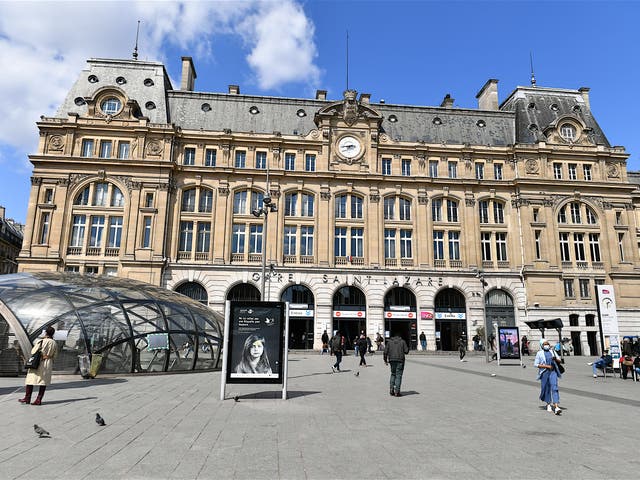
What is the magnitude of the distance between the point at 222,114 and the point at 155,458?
44.4m

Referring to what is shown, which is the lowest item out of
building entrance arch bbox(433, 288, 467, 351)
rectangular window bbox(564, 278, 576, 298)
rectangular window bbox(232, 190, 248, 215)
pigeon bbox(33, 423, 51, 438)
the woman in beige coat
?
pigeon bbox(33, 423, 51, 438)

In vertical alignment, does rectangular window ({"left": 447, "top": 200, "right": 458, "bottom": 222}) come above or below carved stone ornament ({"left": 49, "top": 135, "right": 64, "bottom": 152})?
below

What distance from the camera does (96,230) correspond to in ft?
137

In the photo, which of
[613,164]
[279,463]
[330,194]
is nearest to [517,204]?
[613,164]

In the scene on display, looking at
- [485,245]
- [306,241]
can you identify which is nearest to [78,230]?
[306,241]

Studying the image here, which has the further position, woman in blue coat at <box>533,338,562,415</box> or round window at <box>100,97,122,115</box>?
round window at <box>100,97,122,115</box>

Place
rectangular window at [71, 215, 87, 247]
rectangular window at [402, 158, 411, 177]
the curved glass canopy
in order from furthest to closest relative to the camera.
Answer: rectangular window at [402, 158, 411, 177]
rectangular window at [71, 215, 87, 247]
the curved glass canopy

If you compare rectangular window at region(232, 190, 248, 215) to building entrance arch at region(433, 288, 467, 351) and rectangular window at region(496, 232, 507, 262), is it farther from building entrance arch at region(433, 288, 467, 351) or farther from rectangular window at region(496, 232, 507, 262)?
rectangular window at region(496, 232, 507, 262)

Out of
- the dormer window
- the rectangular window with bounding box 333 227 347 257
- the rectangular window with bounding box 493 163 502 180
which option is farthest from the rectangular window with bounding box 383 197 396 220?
the dormer window

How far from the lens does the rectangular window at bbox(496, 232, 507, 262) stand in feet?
150

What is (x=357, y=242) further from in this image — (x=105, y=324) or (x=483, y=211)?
(x=105, y=324)

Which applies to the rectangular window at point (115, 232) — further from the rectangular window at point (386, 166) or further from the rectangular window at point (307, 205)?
the rectangular window at point (386, 166)

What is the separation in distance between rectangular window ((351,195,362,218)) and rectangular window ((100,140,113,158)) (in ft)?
76.9

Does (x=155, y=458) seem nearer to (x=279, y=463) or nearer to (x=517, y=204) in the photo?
(x=279, y=463)
